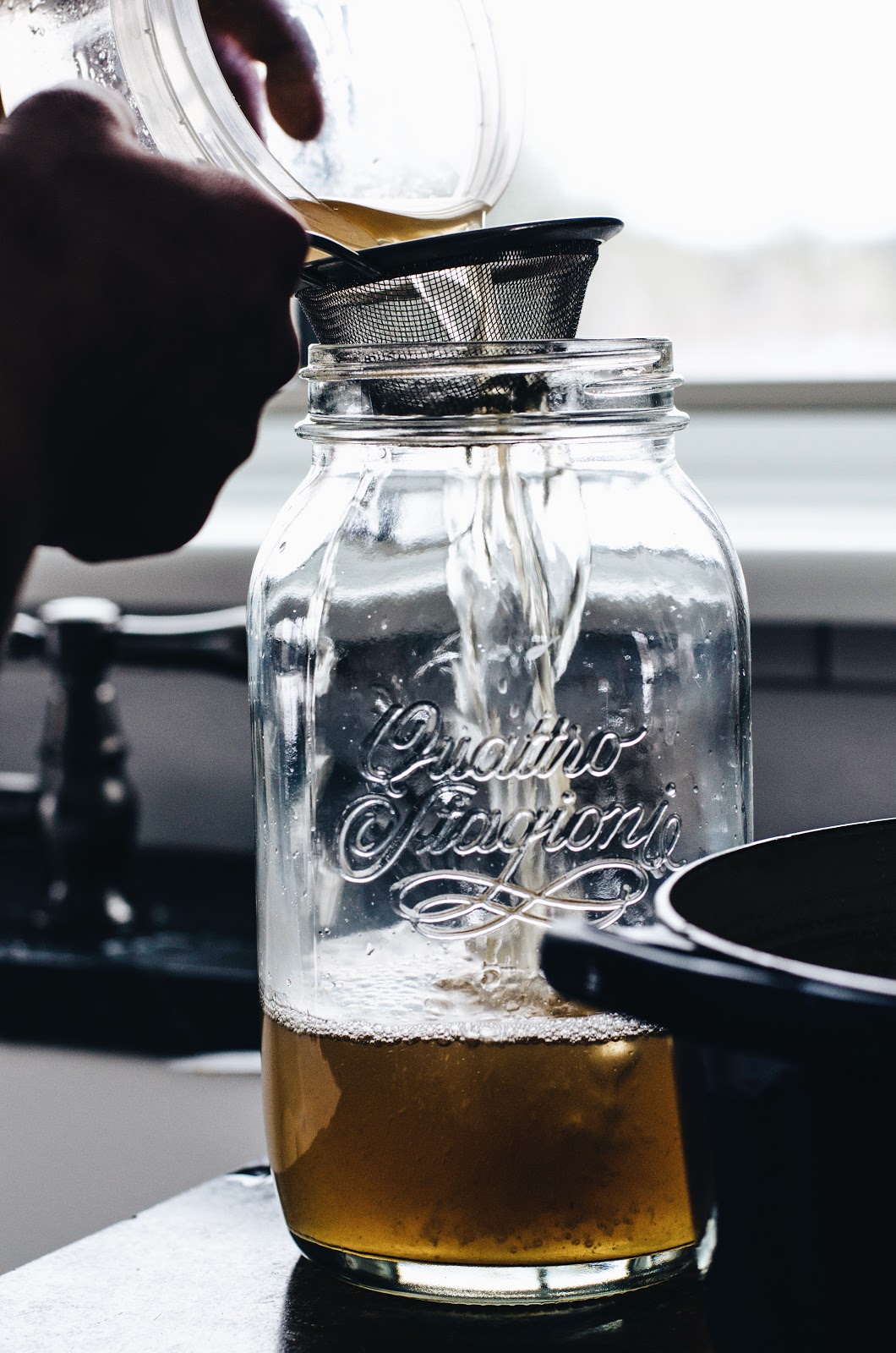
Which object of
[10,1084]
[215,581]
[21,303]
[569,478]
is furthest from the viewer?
[215,581]

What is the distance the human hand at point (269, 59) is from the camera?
0.59m

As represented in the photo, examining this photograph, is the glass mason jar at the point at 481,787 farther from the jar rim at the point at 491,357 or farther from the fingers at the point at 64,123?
the fingers at the point at 64,123

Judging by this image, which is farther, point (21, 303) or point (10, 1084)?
point (10, 1084)

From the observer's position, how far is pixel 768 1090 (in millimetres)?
335

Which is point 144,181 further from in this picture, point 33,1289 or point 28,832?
point 28,832

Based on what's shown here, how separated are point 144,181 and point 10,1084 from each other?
0.70 metres

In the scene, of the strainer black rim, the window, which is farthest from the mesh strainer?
the window

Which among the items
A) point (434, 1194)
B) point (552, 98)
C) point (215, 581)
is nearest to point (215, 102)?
point (434, 1194)

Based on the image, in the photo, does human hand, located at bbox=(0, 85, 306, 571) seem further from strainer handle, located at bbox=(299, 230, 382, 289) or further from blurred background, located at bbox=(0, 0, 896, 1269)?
blurred background, located at bbox=(0, 0, 896, 1269)

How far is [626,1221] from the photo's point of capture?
18.3 inches

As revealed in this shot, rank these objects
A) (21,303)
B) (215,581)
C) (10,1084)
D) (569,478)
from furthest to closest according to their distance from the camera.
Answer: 1. (215,581)
2. (10,1084)
3. (569,478)
4. (21,303)

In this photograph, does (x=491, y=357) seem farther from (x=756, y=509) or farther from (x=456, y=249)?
(x=756, y=509)

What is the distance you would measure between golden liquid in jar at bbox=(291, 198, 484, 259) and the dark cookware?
284 millimetres

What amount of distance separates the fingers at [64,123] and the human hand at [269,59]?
14cm
